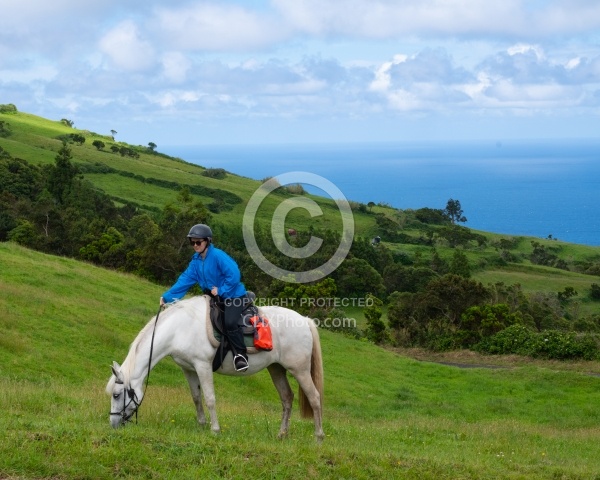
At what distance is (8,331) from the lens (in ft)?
64.3

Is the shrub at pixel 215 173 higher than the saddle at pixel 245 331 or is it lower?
higher

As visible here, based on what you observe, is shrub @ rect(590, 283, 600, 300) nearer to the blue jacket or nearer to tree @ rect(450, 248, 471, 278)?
tree @ rect(450, 248, 471, 278)

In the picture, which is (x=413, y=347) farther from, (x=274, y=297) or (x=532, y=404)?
(x=532, y=404)

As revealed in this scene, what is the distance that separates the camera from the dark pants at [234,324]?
10719 mm

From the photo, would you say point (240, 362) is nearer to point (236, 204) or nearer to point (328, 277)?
point (328, 277)

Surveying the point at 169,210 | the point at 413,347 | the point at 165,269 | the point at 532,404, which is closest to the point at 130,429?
the point at 532,404

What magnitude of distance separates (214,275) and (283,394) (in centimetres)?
235

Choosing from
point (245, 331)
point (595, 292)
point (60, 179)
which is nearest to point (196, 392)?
point (245, 331)

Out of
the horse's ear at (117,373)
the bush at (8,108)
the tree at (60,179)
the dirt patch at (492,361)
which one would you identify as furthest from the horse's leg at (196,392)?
the bush at (8,108)

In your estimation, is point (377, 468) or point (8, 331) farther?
point (8, 331)

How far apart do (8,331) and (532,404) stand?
17.4 metres

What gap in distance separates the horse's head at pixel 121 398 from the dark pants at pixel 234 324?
162cm

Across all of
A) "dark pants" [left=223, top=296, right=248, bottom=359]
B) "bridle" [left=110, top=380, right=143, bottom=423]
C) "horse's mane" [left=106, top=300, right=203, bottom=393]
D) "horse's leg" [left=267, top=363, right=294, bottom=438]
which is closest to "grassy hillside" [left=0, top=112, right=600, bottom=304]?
"horse's leg" [left=267, top=363, right=294, bottom=438]

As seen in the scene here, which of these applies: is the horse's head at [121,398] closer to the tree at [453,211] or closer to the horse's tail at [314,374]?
the horse's tail at [314,374]
